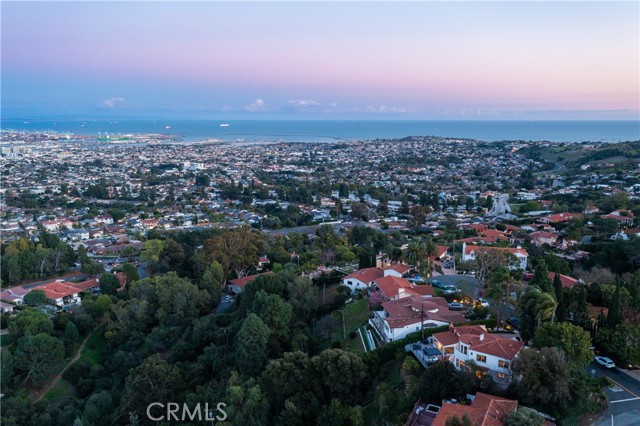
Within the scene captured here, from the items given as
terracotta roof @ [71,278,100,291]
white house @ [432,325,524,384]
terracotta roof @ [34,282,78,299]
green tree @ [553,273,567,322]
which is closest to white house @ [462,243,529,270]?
green tree @ [553,273,567,322]

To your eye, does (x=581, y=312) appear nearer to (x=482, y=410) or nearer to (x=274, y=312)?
(x=482, y=410)

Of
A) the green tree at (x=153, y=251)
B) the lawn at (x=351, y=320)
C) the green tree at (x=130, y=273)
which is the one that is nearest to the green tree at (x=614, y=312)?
the lawn at (x=351, y=320)

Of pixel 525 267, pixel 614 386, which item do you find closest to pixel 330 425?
pixel 614 386

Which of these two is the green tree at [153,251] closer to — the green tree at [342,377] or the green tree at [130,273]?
the green tree at [130,273]

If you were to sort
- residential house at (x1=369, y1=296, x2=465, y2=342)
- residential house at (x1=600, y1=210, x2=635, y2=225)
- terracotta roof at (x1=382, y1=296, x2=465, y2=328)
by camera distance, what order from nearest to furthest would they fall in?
1. residential house at (x1=369, y1=296, x2=465, y2=342)
2. terracotta roof at (x1=382, y1=296, x2=465, y2=328)
3. residential house at (x1=600, y1=210, x2=635, y2=225)

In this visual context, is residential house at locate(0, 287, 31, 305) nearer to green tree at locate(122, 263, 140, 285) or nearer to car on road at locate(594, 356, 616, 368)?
green tree at locate(122, 263, 140, 285)

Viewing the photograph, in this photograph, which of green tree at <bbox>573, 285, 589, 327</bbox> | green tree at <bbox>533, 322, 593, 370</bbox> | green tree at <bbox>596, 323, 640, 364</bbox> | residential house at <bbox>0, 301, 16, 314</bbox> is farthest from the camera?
residential house at <bbox>0, 301, 16, 314</bbox>

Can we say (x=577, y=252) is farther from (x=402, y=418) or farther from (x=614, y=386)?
(x=402, y=418)
